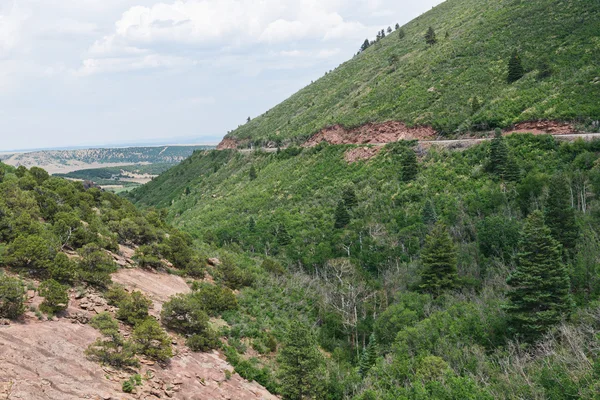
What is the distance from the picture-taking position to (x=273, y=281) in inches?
1362

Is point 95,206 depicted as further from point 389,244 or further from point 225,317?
point 389,244

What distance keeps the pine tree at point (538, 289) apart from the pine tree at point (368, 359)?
29.7ft

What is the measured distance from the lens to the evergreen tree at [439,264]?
98.4 ft

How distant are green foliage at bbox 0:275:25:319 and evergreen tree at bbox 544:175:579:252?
31.8 metres

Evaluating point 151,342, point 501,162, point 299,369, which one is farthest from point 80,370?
point 501,162

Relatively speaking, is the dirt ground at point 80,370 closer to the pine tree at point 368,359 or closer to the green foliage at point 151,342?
the green foliage at point 151,342

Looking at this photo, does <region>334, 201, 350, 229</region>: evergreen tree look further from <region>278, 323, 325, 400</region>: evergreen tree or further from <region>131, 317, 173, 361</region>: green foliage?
<region>131, 317, 173, 361</region>: green foliage

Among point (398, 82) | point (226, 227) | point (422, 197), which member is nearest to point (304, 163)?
point (226, 227)

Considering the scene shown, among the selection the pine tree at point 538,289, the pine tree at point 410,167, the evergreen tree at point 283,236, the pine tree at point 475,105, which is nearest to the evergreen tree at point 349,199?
the pine tree at point 410,167

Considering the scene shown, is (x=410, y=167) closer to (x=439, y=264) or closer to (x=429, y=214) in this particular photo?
(x=429, y=214)

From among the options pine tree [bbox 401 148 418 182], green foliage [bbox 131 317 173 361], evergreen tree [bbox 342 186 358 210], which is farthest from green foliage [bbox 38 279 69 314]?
pine tree [bbox 401 148 418 182]

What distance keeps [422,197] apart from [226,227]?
1118 inches

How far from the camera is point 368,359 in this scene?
25.3 meters

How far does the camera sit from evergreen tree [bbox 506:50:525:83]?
46.7 m
